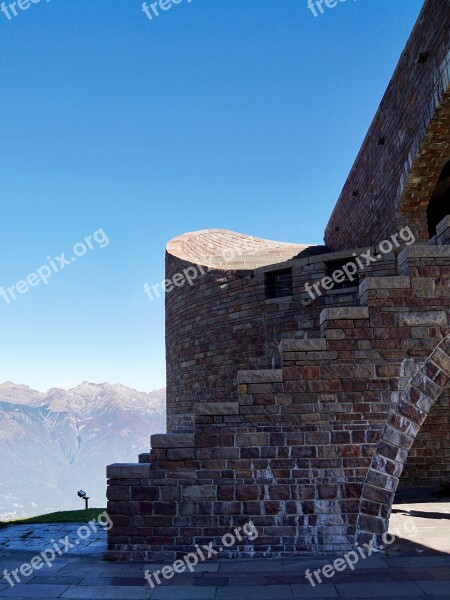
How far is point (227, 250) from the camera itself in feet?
53.5

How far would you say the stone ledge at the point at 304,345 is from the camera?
6.41 m

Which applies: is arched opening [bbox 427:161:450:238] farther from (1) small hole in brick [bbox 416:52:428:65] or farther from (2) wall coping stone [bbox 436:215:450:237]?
(2) wall coping stone [bbox 436:215:450:237]

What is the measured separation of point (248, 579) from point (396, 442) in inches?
87.9

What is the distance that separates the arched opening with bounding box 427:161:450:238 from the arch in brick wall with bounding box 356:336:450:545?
6677mm

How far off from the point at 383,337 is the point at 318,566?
8.62ft

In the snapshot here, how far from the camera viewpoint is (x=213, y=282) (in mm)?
12336

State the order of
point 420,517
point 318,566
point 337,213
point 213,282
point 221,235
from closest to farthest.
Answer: point 318,566, point 420,517, point 213,282, point 337,213, point 221,235

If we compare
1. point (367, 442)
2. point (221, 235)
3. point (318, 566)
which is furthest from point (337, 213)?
point (318, 566)

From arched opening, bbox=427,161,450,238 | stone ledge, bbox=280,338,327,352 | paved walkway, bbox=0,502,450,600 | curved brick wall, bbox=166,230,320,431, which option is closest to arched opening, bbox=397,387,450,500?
curved brick wall, bbox=166,230,320,431

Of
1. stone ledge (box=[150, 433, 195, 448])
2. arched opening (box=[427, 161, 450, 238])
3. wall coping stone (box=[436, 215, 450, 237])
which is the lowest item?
stone ledge (box=[150, 433, 195, 448])

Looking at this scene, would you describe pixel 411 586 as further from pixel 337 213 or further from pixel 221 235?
pixel 221 235

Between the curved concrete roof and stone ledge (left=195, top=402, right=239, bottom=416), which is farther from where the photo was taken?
the curved concrete roof

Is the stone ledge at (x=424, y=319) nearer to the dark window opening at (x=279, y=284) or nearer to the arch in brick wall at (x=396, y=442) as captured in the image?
the arch in brick wall at (x=396, y=442)

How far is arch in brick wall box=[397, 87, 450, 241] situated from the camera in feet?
29.0
